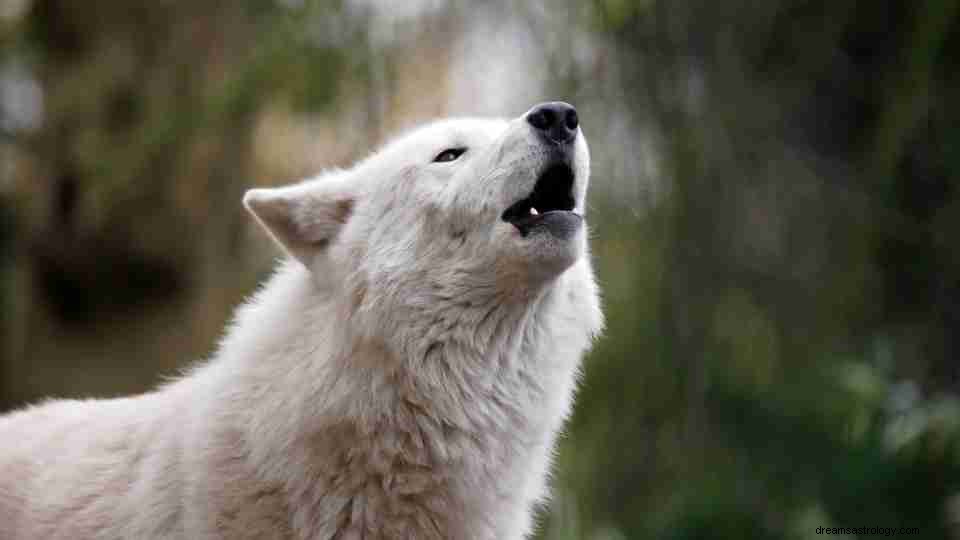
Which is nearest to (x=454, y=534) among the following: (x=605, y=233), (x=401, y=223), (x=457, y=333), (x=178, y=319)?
(x=457, y=333)

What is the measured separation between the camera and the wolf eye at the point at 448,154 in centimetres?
396

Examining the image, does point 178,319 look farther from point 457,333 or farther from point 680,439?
point 457,333

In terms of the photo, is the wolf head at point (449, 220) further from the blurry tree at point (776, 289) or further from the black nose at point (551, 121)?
the blurry tree at point (776, 289)

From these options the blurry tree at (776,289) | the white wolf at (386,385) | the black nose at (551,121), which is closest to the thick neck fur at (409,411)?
the white wolf at (386,385)

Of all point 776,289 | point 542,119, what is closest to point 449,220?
point 542,119

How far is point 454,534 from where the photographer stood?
3.60 meters

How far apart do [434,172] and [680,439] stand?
12.3ft

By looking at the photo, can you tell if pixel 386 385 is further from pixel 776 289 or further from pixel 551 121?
pixel 776 289

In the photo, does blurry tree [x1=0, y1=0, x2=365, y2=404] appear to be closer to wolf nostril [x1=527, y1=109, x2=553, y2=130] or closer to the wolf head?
the wolf head

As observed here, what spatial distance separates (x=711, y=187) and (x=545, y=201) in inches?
123

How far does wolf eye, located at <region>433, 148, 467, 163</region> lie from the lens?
156 inches

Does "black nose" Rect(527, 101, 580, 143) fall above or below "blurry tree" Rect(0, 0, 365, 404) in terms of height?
above

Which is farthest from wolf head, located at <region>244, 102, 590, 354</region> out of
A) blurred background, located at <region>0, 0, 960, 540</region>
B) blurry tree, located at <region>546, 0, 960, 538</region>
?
blurry tree, located at <region>546, 0, 960, 538</region>

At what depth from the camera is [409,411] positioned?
11.9 ft
